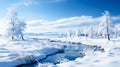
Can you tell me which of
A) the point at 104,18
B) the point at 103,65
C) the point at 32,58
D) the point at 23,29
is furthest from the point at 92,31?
the point at 103,65

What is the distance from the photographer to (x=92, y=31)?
383 ft

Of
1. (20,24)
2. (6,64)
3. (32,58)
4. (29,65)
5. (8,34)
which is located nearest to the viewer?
(6,64)

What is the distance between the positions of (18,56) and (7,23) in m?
38.7

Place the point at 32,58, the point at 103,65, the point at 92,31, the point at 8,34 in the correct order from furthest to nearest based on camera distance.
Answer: the point at 92,31 → the point at 8,34 → the point at 32,58 → the point at 103,65

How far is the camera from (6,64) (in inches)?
923

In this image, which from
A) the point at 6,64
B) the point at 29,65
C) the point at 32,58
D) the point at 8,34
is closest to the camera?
the point at 6,64

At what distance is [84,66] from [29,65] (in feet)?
46.8

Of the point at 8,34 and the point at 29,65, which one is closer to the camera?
the point at 29,65

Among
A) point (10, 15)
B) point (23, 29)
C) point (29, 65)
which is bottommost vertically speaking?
point (29, 65)

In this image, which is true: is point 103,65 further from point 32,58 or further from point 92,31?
point 92,31

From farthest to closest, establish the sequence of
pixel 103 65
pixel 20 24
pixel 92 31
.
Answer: pixel 92 31, pixel 20 24, pixel 103 65

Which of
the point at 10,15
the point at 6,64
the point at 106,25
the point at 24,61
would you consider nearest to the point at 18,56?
the point at 24,61

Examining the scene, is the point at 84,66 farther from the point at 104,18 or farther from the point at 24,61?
the point at 104,18

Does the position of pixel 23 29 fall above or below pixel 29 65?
above
